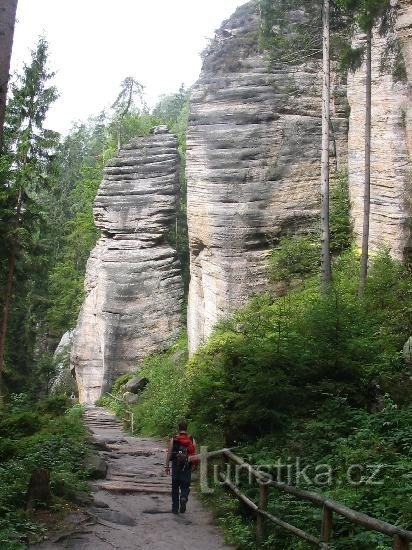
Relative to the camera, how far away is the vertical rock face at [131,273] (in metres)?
28.4

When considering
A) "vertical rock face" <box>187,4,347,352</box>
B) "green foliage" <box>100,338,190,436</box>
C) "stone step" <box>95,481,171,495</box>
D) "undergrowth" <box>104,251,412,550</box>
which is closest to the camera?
"undergrowth" <box>104,251,412,550</box>

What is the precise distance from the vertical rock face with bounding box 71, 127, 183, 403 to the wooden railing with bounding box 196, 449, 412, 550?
19.9 meters

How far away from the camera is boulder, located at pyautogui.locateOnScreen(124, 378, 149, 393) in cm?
2500

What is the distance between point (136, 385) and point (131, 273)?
20.6 ft

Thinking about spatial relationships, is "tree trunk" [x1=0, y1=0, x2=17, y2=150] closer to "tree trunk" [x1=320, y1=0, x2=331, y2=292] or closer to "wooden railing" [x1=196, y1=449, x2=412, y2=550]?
"wooden railing" [x1=196, y1=449, x2=412, y2=550]

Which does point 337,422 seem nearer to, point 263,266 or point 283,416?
point 283,416

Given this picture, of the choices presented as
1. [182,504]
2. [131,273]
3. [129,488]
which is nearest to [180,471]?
[182,504]

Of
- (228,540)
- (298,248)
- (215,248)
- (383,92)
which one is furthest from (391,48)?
(228,540)

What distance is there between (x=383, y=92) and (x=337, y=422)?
532 inches

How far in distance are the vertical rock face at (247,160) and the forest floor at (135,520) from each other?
999cm

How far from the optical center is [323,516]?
217 inches

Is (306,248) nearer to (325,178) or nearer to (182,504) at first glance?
(325,178)

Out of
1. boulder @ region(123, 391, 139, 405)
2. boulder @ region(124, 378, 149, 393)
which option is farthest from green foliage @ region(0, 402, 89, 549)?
boulder @ region(124, 378, 149, 393)

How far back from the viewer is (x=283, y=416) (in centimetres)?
898
